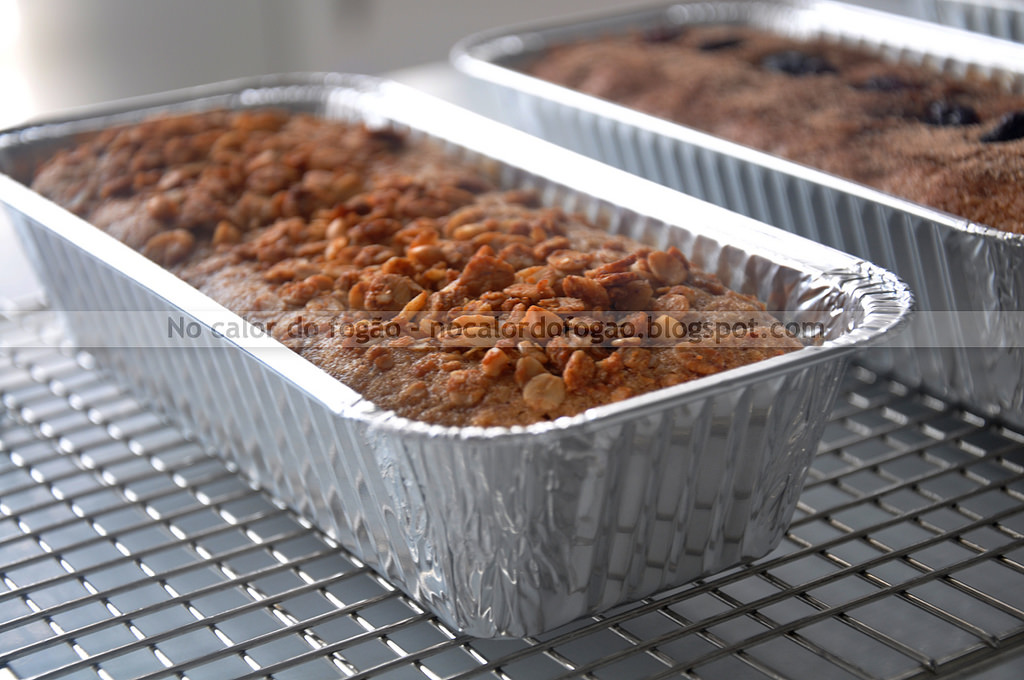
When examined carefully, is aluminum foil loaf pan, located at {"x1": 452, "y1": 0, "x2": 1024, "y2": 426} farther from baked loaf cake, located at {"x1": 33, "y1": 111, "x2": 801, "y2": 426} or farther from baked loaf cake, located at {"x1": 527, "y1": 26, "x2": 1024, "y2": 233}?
baked loaf cake, located at {"x1": 33, "y1": 111, "x2": 801, "y2": 426}

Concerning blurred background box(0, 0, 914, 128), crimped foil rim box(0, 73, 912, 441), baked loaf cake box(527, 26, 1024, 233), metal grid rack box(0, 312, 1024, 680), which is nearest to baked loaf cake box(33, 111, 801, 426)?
crimped foil rim box(0, 73, 912, 441)

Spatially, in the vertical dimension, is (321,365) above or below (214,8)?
below

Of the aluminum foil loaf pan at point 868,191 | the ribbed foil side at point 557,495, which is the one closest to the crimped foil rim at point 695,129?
the aluminum foil loaf pan at point 868,191

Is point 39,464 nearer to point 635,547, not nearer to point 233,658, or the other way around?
point 233,658

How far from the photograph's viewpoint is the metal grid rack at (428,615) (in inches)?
43.8

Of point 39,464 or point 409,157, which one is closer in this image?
point 39,464

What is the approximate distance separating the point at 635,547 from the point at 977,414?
68 cm

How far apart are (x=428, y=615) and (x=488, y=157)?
2.72 ft

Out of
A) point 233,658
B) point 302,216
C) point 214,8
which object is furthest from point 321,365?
point 214,8

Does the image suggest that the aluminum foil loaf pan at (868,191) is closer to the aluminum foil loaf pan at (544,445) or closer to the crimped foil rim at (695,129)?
the crimped foil rim at (695,129)

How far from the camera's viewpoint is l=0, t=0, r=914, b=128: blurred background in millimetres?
3650

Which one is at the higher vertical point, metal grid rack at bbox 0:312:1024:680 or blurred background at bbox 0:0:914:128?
blurred background at bbox 0:0:914:128

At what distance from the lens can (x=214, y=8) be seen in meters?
3.78

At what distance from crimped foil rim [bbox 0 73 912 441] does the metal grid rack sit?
0.85 feet
